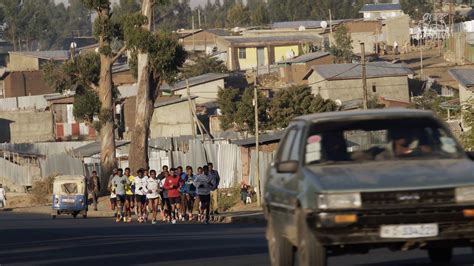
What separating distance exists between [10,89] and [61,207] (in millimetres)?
67039

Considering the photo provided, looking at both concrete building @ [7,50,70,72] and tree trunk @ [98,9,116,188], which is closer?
tree trunk @ [98,9,116,188]

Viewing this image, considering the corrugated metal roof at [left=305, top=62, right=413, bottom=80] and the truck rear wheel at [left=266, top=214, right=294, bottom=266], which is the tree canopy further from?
the truck rear wheel at [left=266, top=214, right=294, bottom=266]

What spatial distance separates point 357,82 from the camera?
7988 centimetres

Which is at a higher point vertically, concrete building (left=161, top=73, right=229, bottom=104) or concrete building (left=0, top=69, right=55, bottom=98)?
concrete building (left=0, top=69, right=55, bottom=98)

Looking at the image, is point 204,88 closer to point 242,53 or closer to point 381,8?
point 242,53

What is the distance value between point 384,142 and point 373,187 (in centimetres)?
159

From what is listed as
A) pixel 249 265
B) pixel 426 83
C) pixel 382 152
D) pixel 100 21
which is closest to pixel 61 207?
pixel 100 21

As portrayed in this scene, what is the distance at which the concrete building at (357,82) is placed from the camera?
260 feet

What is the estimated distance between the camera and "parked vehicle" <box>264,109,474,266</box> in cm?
1128

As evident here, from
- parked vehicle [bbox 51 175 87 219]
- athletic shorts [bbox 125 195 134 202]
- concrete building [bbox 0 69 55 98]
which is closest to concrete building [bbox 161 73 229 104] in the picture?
concrete building [bbox 0 69 55 98]

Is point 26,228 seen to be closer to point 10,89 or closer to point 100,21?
point 100,21

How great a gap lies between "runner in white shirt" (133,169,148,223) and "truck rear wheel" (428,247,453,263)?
2055cm

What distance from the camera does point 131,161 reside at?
167 ft

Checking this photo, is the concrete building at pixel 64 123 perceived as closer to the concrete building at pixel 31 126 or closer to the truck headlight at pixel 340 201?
the concrete building at pixel 31 126
